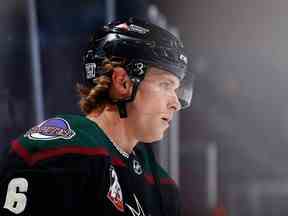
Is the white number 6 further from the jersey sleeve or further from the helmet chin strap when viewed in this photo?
the helmet chin strap

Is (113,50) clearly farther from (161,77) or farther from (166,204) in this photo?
(166,204)

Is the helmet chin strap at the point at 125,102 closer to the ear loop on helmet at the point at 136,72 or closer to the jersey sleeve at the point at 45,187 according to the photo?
the ear loop on helmet at the point at 136,72

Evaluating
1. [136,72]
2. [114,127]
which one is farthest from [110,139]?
[136,72]

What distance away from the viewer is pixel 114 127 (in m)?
1.03

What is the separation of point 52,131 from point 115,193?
0.49 feet

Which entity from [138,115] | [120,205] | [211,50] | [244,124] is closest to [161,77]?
[138,115]

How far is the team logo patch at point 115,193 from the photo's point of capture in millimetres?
905

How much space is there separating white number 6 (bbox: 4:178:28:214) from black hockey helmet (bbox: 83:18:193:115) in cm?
27

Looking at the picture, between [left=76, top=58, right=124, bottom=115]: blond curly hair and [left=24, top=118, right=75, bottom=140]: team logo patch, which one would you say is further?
[left=76, top=58, right=124, bottom=115]: blond curly hair

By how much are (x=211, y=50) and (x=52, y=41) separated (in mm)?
1202

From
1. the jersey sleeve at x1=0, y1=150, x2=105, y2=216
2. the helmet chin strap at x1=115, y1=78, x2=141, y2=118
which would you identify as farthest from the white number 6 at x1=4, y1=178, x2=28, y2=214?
the helmet chin strap at x1=115, y1=78, x2=141, y2=118

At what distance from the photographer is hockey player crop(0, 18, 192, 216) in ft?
2.79

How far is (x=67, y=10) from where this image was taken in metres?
1.46

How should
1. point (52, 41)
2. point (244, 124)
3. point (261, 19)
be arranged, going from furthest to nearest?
1. point (244, 124)
2. point (261, 19)
3. point (52, 41)
